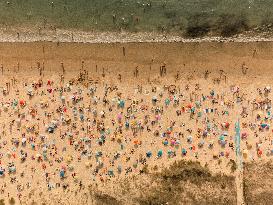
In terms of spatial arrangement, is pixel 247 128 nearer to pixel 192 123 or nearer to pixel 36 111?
pixel 192 123

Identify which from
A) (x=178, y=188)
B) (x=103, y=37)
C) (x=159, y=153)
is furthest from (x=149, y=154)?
(x=103, y=37)

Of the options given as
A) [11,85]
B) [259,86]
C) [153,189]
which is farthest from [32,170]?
[259,86]

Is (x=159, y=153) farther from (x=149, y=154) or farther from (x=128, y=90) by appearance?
(x=128, y=90)

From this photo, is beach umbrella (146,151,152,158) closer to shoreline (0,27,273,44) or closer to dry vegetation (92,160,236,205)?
dry vegetation (92,160,236,205)

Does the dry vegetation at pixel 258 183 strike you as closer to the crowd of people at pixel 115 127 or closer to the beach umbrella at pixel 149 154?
the crowd of people at pixel 115 127

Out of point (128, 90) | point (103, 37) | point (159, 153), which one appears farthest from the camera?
point (103, 37)

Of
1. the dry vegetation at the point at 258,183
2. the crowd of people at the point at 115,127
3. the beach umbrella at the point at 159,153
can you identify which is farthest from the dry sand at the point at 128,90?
the dry vegetation at the point at 258,183

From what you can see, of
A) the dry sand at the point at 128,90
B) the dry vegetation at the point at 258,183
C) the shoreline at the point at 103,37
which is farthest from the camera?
the shoreline at the point at 103,37

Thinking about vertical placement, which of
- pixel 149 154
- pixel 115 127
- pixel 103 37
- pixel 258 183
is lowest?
pixel 258 183

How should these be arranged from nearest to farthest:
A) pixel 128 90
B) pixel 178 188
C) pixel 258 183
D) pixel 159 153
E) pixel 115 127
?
pixel 178 188
pixel 258 183
pixel 159 153
pixel 115 127
pixel 128 90
